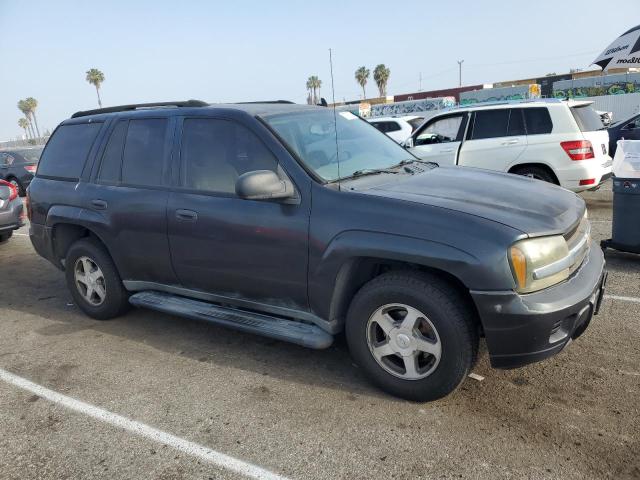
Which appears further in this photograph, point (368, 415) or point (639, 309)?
point (639, 309)

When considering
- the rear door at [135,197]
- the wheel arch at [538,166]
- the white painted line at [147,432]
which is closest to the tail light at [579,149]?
the wheel arch at [538,166]

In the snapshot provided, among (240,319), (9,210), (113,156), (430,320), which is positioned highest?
(113,156)

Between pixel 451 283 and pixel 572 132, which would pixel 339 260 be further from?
pixel 572 132

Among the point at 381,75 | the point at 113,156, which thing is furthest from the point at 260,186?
the point at 381,75

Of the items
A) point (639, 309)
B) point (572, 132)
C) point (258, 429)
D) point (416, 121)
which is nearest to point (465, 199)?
point (258, 429)

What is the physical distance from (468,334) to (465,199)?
81cm

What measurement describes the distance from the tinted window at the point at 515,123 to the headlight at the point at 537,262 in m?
5.71

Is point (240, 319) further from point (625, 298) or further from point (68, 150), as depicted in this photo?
point (625, 298)

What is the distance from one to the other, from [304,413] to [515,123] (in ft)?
21.5

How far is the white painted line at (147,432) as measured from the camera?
263cm

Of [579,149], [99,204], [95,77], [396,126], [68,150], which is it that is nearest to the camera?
[99,204]

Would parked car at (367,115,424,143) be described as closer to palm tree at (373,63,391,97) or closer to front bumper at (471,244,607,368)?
front bumper at (471,244,607,368)

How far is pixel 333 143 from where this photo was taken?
149 inches

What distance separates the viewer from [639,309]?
4273 millimetres
